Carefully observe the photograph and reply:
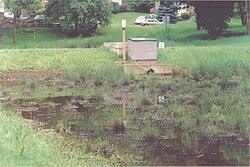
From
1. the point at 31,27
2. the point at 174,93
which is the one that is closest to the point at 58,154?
the point at 174,93

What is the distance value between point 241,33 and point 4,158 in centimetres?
2619

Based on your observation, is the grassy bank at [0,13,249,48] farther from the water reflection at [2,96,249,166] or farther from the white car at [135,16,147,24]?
the water reflection at [2,96,249,166]

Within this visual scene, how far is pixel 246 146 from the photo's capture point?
33.9 feet

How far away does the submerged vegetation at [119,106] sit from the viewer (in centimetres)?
964

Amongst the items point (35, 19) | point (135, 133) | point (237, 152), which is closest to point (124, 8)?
point (35, 19)

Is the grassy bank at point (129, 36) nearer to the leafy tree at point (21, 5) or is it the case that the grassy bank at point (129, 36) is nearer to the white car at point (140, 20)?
the leafy tree at point (21, 5)

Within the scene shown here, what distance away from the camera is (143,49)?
21.7 m

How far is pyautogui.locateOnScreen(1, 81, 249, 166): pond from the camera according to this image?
384 inches

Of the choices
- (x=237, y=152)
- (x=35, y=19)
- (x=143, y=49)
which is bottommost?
(x=237, y=152)

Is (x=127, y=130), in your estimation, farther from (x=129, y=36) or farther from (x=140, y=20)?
(x=140, y=20)

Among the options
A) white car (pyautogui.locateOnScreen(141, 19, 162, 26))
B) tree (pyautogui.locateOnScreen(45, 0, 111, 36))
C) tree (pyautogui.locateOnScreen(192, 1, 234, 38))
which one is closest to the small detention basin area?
tree (pyautogui.locateOnScreen(192, 1, 234, 38))

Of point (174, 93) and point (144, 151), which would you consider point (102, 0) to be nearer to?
point (174, 93)

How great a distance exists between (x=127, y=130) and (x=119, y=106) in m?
3.44

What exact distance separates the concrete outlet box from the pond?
436cm
